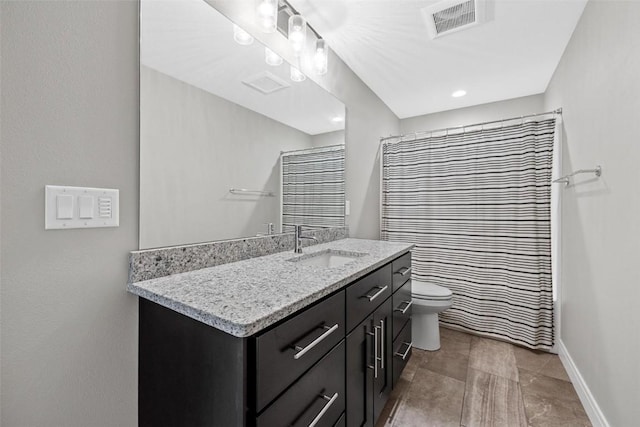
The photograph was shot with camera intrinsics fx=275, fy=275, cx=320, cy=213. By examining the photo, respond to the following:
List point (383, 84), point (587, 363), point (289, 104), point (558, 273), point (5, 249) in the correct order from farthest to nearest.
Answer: point (383, 84), point (558, 273), point (289, 104), point (587, 363), point (5, 249)

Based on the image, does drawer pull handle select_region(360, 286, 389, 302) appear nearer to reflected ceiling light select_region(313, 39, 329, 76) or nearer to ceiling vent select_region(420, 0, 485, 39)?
reflected ceiling light select_region(313, 39, 329, 76)

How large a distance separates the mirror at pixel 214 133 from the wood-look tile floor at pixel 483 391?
1303mm

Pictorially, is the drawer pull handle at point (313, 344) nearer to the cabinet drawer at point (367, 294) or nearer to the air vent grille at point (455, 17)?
the cabinet drawer at point (367, 294)

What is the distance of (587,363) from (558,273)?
2.48 ft

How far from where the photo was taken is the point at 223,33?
1289 millimetres

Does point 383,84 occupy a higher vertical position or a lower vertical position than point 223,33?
higher

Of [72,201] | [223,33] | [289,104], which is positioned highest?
[223,33]

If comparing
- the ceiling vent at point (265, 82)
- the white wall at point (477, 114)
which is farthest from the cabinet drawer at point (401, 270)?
the white wall at point (477, 114)

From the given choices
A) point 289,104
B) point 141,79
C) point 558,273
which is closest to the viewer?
point 141,79

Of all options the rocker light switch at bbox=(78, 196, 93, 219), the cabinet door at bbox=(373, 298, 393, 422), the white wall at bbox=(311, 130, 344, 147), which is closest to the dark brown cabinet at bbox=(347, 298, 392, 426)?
the cabinet door at bbox=(373, 298, 393, 422)

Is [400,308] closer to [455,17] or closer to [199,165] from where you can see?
[199,165]

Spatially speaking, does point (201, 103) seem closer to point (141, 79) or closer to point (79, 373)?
point (141, 79)

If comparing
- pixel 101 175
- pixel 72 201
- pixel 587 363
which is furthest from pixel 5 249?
pixel 587 363

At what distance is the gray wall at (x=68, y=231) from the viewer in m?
0.70
